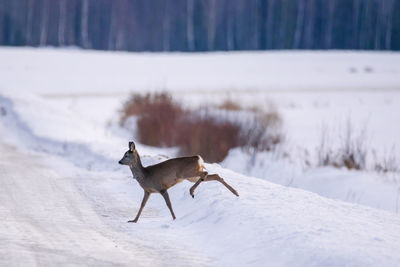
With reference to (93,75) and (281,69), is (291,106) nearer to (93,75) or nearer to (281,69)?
(93,75)

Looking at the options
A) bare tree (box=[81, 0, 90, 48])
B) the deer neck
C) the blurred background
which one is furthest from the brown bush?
bare tree (box=[81, 0, 90, 48])

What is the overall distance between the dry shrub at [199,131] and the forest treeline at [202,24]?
39.6 metres

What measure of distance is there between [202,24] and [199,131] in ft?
156

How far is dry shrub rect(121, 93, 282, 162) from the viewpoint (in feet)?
66.0

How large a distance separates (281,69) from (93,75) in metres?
14.5

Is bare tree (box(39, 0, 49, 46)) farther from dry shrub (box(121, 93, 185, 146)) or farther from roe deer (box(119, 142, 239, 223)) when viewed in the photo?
roe deer (box(119, 142, 239, 223))

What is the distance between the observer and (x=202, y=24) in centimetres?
6712

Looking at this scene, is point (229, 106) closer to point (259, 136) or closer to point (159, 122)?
point (159, 122)

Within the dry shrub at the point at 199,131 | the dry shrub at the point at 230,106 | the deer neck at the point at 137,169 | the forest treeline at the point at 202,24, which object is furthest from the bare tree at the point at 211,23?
the deer neck at the point at 137,169

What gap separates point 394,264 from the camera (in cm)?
727

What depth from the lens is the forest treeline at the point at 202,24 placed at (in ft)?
205

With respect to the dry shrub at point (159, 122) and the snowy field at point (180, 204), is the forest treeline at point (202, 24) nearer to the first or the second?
the snowy field at point (180, 204)

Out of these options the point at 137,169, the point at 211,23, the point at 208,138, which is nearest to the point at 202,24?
the point at 211,23

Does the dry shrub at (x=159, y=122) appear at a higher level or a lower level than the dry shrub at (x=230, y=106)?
lower
